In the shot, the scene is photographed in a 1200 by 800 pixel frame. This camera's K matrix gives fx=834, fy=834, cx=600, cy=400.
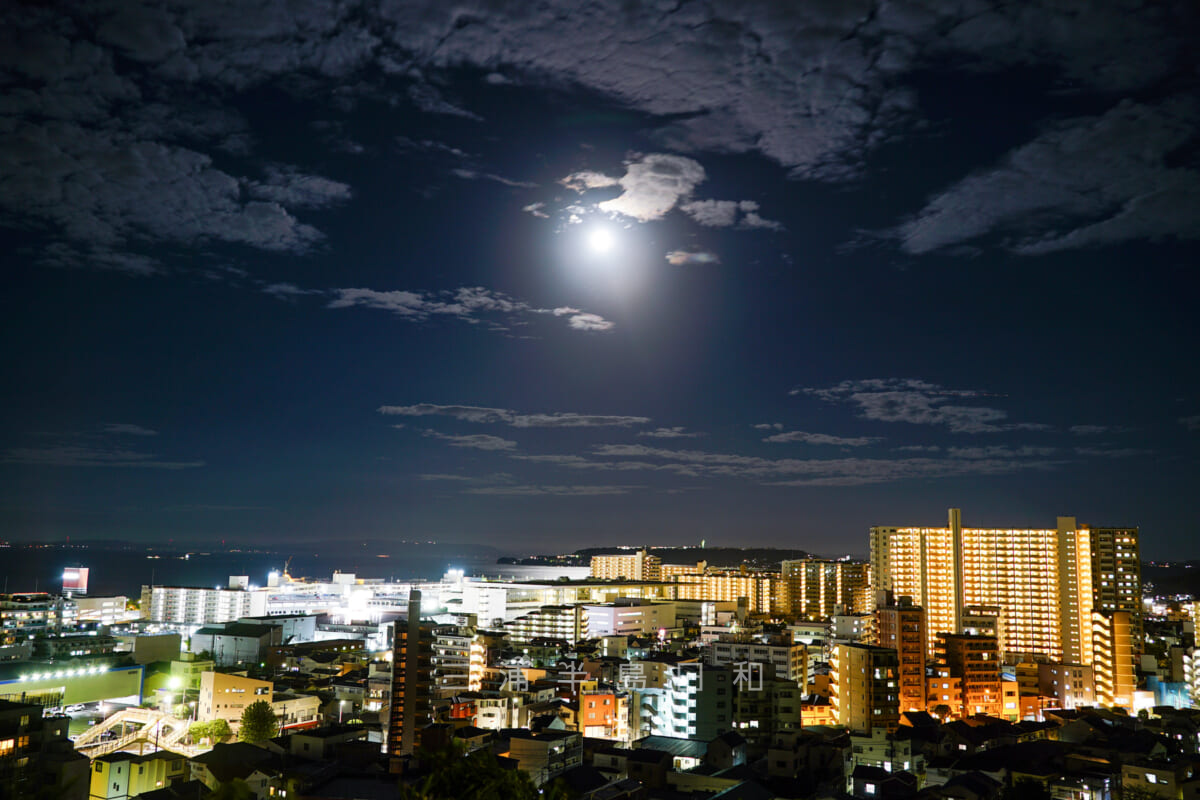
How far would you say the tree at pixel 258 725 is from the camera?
17625mm

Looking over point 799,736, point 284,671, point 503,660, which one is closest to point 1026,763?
point 799,736

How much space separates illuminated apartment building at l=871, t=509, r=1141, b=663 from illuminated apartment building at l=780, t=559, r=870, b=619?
8810 millimetres

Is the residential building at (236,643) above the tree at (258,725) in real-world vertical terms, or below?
below

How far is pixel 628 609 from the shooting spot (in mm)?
38875

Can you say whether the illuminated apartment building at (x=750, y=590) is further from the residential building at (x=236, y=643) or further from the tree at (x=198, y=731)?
the tree at (x=198, y=731)

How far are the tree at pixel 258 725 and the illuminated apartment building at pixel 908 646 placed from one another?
15.1 meters

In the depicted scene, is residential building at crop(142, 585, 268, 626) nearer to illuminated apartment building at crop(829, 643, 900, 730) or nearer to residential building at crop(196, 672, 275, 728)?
residential building at crop(196, 672, 275, 728)

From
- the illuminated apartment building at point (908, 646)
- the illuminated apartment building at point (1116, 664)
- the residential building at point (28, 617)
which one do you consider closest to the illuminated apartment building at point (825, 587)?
the illuminated apartment building at point (1116, 664)

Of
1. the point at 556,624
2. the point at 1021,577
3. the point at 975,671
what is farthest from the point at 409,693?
the point at 1021,577

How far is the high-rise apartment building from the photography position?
56.8 feet

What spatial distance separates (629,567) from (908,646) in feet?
Result: 169

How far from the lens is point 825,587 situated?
44.3m

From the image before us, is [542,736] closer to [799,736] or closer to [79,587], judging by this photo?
[799,736]

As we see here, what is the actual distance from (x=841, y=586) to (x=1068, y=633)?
15.8 m
